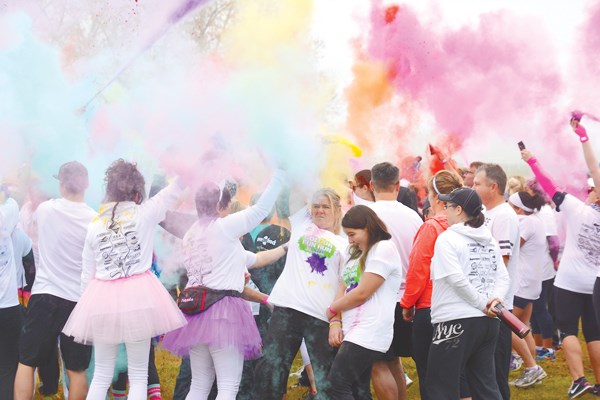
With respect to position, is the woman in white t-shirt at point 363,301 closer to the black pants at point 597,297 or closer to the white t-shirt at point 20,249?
the black pants at point 597,297

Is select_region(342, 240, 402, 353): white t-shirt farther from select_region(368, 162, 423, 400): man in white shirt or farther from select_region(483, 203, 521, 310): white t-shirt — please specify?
select_region(483, 203, 521, 310): white t-shirt

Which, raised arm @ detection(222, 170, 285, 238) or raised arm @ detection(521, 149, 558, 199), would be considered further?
raised arm @ detection(521, 149, 558, 199)

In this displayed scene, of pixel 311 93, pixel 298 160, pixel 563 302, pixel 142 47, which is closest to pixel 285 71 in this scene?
pixel 311 93

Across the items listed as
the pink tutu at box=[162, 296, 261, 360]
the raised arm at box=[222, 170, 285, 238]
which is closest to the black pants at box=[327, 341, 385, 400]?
the pink tutu at box=[162, 296, 261, 360]

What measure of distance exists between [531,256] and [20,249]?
5074 mm

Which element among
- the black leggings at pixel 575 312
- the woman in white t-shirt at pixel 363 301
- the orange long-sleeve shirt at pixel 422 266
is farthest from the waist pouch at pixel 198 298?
the black leggings at pixel 575 312

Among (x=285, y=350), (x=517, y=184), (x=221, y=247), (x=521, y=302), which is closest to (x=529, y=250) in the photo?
(x=521, y=302)

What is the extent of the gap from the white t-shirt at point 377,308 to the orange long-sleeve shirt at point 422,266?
196 mm

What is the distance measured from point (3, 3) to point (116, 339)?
2.40m

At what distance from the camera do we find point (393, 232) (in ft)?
19.1

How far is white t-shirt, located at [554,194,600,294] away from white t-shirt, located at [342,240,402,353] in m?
2.40

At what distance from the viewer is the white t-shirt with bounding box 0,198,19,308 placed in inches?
229

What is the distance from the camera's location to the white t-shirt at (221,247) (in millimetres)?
5387

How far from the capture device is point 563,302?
7227mm
